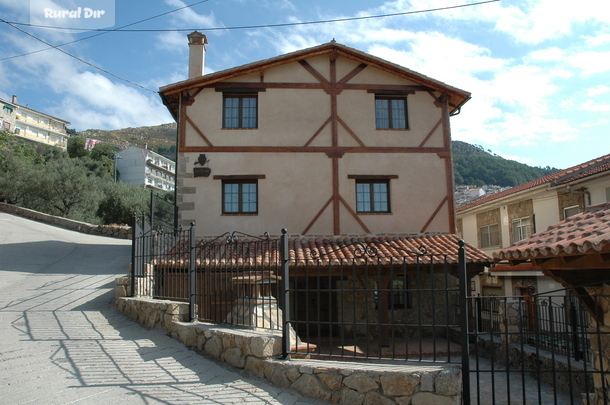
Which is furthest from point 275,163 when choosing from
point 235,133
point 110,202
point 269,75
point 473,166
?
point 473,166

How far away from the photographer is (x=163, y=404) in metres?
4.76

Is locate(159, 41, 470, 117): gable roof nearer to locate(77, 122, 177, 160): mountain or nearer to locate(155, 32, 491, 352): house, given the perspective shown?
locate(155, 32, 491, 352): house

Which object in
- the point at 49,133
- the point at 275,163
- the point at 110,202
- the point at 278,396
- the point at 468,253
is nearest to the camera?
the point at 278,396

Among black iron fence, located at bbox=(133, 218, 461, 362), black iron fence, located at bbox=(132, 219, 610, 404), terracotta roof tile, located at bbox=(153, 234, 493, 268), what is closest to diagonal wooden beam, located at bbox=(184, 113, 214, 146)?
black iron fence, located at bbox=(133, 218, 461, 362)

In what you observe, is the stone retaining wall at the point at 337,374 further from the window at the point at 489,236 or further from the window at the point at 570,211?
the window at the point at 489,236

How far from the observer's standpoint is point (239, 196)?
45.1 feet

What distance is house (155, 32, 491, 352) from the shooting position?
13.6 m

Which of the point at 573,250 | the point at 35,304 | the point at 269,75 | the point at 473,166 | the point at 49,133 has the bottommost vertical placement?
the point at 35,304

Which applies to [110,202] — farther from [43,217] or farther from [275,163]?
[275,163]

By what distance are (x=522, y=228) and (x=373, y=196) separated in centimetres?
907

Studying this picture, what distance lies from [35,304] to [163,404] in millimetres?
5957

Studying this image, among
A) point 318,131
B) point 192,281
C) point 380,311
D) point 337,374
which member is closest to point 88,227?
point 318,131

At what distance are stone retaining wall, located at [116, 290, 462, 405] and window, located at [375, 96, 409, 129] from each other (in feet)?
32.2

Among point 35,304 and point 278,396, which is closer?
point 278,396
